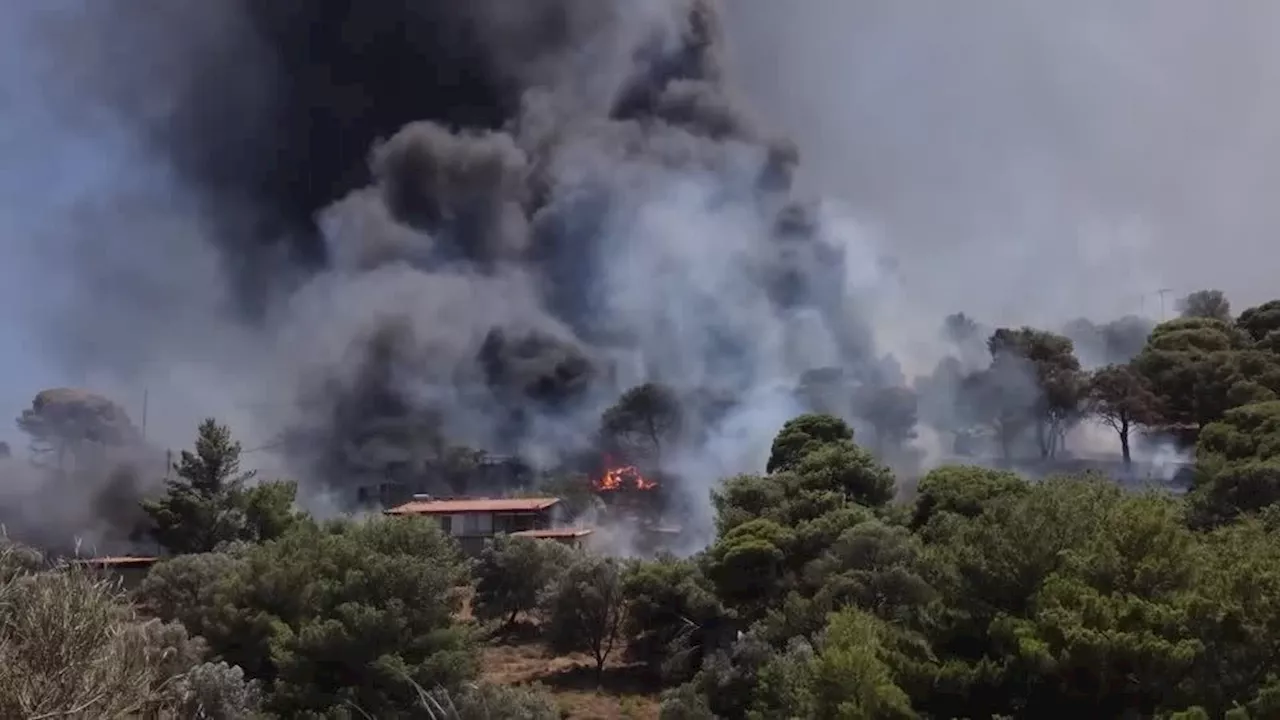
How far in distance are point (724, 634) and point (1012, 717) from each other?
17337mm

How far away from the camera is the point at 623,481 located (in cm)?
6675

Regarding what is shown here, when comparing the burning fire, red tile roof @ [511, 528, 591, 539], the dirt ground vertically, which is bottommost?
the dirt ground

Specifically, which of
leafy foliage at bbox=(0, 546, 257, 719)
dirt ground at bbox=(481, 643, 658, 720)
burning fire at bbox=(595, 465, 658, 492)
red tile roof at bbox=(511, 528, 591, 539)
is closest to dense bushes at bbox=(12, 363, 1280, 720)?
leafy foliage at bbox=(0, 546, 257, 719)

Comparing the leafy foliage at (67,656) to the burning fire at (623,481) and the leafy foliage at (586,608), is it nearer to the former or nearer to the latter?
the leafy foliage at (586,608)

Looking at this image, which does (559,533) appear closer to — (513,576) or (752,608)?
(513,576)

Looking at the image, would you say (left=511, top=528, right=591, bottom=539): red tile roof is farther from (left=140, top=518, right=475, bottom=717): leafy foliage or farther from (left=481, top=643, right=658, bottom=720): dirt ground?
(left=140, top=518, right=475, bottom=717): leafy foliage

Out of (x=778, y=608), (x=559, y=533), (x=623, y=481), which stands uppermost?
(x=623, y=481)

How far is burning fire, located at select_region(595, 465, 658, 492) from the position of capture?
66.1 meters

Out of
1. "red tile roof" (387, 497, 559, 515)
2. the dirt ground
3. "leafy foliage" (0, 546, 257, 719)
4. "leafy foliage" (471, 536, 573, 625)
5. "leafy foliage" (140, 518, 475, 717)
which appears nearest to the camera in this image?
"leafy foliage" (0, 546, 257, 719)

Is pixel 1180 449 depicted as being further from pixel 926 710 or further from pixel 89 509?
pixel 89 509

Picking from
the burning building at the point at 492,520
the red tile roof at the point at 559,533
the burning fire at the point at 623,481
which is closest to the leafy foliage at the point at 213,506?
the burning building at the point at 492,520

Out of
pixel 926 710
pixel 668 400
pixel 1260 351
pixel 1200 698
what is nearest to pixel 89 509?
pixel 668 400

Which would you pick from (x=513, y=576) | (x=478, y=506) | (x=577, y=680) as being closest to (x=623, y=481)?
(x=478, y=506)

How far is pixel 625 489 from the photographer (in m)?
65.6
